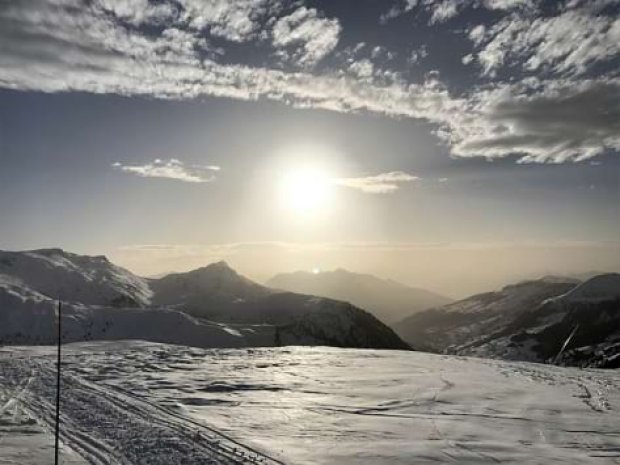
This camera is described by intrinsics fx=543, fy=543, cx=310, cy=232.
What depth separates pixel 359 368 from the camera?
3769 centimetres

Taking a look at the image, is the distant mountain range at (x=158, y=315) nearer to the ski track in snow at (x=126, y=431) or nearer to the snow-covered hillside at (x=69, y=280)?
the snow-covered hillside at (x=69, y=280)

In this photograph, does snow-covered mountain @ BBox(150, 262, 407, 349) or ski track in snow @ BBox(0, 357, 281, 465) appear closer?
ski track in snow @ BBox(0, 357, 281, 465)

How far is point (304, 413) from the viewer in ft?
75.8

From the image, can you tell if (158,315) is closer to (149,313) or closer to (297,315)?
(149,313)

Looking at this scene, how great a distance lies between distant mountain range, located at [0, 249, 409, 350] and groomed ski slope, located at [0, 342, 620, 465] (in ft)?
216

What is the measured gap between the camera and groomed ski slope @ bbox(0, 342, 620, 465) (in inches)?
670

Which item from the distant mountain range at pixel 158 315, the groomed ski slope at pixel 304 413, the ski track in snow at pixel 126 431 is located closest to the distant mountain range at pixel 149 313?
the distant mountain range at pixel 158 315

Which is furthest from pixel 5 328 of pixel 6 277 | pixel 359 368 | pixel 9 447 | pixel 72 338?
pixel 9 447

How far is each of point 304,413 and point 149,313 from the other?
9383 cm

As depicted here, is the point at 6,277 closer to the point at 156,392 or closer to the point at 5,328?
the point at 5,328

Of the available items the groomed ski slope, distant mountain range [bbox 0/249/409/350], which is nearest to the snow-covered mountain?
distant mountain range [bbox 0/249/409/350]

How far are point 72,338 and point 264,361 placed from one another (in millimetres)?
67106

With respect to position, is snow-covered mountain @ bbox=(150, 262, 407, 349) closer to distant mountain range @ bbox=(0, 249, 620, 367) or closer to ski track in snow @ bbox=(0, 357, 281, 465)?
distant mountain range @ bbox=(0, 249, 620, 367)

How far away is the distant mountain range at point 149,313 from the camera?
103 metres
